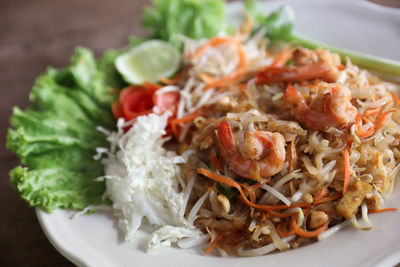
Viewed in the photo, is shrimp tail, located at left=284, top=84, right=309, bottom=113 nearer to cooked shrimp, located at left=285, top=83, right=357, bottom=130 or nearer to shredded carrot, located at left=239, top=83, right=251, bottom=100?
cooked shrimp, located at left=285, top=83, right=357, bottom=130

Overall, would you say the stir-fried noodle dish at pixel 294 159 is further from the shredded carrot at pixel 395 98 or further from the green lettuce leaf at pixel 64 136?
the green lettuce leaf at pixel 64 136

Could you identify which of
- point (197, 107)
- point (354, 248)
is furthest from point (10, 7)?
point (354, 248)

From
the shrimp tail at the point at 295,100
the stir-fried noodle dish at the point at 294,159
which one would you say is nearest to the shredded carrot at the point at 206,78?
the stir-fried noodle dish at the point at 294,159

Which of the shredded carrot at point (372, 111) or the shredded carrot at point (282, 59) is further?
the shredded carrot at point (282, 59)

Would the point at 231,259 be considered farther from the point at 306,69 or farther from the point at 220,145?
the point at 306,69

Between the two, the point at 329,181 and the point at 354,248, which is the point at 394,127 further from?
the point at 354,248

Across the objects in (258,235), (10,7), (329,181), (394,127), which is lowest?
(258,235)

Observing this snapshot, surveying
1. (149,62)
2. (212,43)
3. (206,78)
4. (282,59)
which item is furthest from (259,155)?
(149,62)
